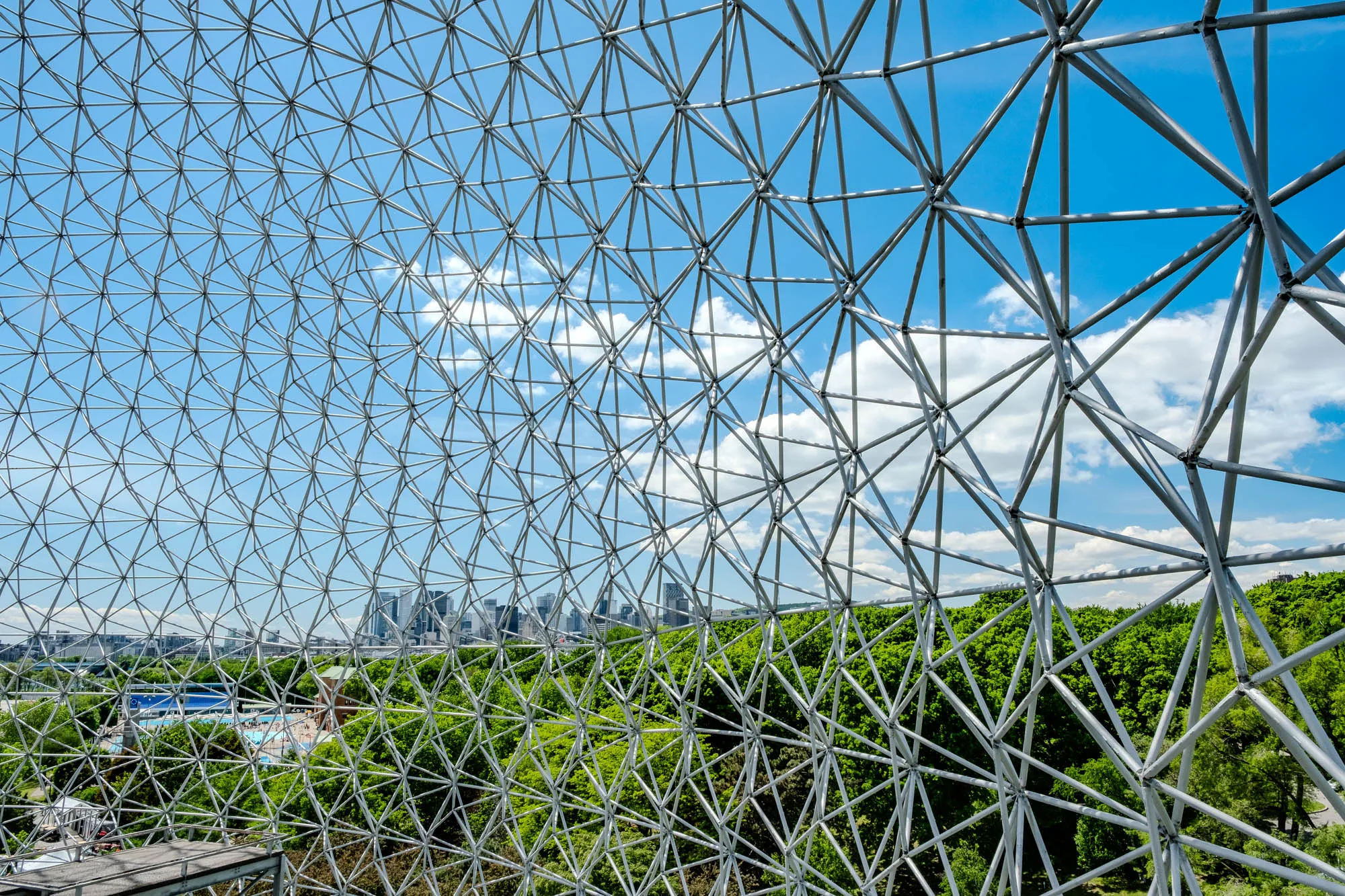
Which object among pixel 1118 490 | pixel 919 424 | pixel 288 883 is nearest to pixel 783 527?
pixel 919 424

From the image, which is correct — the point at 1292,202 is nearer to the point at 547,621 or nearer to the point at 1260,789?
the point at 547,621

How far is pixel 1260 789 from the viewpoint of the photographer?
1026 inches

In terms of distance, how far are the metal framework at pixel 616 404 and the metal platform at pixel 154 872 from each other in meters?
6.10

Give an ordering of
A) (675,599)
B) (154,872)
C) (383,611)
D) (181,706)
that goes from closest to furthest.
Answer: (154,872) → (675,599) → (383,611) → (181,706)

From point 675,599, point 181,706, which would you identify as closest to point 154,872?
point 675,599

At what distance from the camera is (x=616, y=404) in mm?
24922

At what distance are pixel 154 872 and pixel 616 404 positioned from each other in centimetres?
1760

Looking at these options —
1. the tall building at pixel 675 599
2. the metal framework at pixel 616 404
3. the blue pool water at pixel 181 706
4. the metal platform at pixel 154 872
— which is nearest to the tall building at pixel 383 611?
the metal framework at pixel 616 404

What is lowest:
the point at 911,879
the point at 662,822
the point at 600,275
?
the point at 911,879

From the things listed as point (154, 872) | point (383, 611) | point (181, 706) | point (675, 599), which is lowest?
point (154, 872)

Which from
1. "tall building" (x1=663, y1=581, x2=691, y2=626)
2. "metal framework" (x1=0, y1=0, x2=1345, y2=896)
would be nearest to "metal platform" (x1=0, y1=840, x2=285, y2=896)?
"metal framework" (x1=0, y1=0, x2=1345, y2=896)

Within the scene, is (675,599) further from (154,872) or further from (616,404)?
(154,872)

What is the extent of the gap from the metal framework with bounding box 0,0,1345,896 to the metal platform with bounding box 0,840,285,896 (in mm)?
6103

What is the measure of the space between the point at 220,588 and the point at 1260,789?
40346 millimetres
